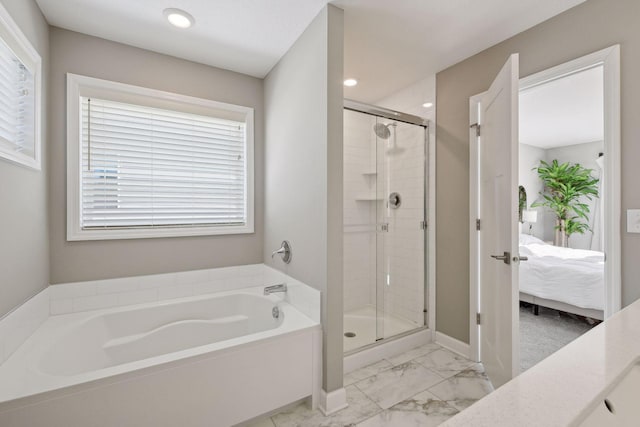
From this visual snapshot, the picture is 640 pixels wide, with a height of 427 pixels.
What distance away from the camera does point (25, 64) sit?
1.57 meters

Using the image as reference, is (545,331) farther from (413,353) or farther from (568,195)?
(568,195)

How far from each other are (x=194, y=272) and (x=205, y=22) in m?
1.87

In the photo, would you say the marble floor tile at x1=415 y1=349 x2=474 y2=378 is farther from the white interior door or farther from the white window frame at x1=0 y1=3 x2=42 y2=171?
the white window frame at x1=0 y1=3 x2=42 y2=171

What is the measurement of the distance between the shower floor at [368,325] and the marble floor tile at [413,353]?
18cm

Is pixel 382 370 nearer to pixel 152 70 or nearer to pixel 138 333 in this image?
pixel 138 333

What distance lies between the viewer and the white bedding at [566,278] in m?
2.91

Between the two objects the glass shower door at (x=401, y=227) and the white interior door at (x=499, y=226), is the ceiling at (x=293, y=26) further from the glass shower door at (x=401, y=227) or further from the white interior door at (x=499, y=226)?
the glass shower door at (x=401, y=227)

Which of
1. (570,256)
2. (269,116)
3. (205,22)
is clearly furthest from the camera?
(570,256)

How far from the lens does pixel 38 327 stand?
1762 millimetres

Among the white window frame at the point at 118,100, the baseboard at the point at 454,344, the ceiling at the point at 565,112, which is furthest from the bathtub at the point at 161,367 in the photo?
the ceiling at the point at 565,112

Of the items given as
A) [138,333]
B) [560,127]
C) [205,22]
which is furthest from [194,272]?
[560,127]

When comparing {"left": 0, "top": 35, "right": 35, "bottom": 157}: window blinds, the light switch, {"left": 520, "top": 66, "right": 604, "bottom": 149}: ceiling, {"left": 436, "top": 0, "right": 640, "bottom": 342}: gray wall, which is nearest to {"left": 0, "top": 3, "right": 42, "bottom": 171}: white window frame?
{"left": 0, "top": 35, "right": 35, "bottom": 157}: window blinds

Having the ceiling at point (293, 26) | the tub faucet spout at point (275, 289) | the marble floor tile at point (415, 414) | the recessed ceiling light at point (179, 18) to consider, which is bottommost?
the marble floor tile at point (415, 414)

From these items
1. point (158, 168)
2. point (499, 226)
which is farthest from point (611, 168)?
point (158, 168)
